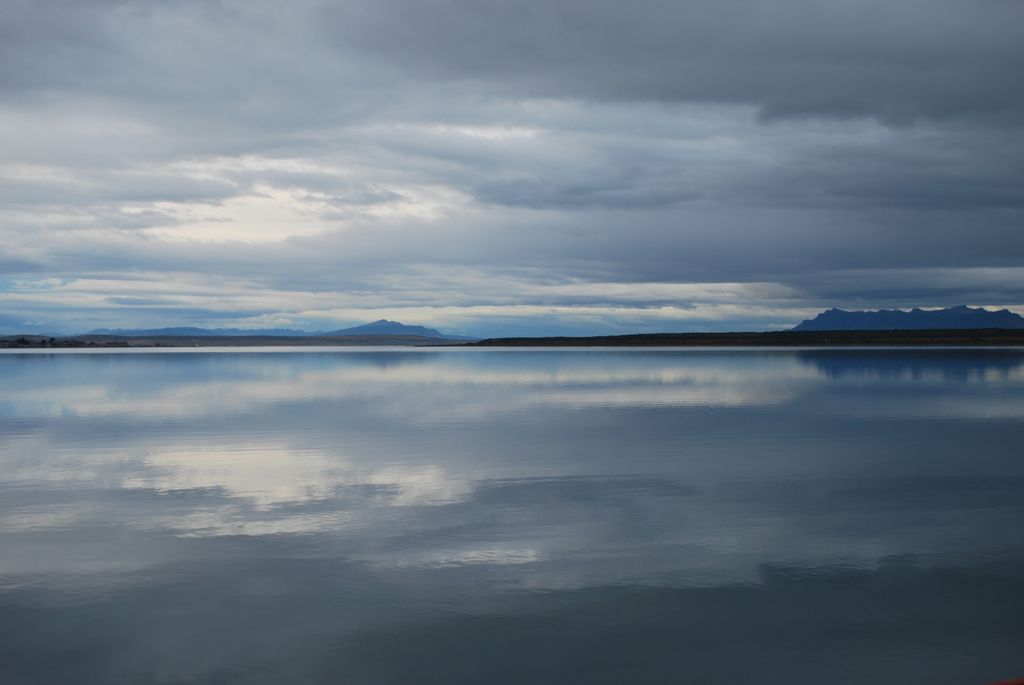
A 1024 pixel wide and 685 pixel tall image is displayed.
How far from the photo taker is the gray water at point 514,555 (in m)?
7.14

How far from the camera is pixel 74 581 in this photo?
9102mm

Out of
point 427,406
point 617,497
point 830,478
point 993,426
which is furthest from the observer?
point 427,406

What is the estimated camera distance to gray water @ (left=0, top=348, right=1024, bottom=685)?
23.4 feet

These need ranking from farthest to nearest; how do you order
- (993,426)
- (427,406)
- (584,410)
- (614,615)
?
(427,406) < (584,410) < (993,426) < (614,615)

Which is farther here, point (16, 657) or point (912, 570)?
point (912, 570)

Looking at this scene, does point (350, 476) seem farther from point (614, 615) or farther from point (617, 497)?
point (614, 615)

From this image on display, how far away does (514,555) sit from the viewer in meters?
10.0

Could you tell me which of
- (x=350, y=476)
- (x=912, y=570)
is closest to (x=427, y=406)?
(x=350, y=476)

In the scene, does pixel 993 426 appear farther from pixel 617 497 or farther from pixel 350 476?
pixel 350 476

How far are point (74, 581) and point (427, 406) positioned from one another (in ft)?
65.4

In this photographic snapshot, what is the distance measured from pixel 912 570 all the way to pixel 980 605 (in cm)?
114

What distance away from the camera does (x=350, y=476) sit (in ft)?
49.7

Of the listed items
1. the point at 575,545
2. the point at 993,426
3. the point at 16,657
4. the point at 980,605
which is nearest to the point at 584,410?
the point at 993,426

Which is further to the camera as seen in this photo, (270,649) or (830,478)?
(830,478)
